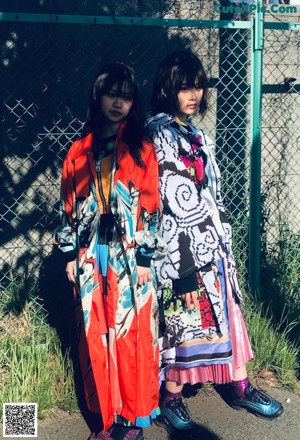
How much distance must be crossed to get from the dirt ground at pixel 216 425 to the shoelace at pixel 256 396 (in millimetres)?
90

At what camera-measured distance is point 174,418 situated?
356 cm

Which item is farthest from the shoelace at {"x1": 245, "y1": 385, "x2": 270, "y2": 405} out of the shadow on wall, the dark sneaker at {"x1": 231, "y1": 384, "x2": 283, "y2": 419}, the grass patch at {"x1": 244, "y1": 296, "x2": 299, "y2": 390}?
the shadow on wall

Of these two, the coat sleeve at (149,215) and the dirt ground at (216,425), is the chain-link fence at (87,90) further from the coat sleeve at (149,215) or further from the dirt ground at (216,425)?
the coat sleeve at (149,215)

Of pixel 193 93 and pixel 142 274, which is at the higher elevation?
pixel 193 93

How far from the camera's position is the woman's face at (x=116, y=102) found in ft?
10.4

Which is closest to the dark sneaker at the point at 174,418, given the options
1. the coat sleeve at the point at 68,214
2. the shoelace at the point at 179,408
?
the shoelace at the point at 179,408

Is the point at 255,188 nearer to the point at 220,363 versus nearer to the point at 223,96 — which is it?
the point at 223,96

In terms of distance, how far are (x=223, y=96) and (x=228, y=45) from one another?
14.5 inches

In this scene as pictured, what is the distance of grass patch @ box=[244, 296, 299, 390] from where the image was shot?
4.07 metres

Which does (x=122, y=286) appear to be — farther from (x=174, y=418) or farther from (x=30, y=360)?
(x=30, y=360)

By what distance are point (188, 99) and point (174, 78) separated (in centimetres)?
12

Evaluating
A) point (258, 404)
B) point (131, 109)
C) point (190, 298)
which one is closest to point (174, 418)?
point (258, 404)

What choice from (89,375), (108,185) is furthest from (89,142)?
→ (89,375)

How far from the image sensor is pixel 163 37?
194 inches
